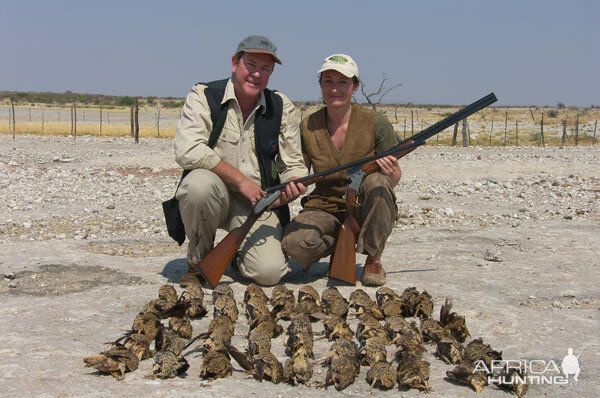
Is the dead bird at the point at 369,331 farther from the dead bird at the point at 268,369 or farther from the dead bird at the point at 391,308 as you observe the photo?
the dead bird at the point at 268,369

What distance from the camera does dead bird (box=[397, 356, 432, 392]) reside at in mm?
3787

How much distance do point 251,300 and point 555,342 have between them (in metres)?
2.24

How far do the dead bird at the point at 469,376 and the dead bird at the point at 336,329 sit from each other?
912 millimetres

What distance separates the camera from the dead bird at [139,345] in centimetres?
412

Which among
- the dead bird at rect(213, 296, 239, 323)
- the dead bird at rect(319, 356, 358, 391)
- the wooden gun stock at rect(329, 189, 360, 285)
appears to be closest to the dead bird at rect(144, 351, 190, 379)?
the dead bird at rect(319, 356, 358, 391)

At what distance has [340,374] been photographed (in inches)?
150

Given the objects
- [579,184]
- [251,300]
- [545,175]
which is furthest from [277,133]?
[545,175]

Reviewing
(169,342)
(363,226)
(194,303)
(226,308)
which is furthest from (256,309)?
(363,226)

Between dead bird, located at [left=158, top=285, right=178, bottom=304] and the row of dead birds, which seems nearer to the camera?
the row of dead birds

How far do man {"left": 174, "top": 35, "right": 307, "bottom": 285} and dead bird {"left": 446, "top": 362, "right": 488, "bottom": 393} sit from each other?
2.39 metres

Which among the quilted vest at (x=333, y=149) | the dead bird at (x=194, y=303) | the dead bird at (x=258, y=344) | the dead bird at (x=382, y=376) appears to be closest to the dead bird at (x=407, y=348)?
the dead bird at (x=382, y=376)

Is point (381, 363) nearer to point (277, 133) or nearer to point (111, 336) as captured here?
point (111, 336)

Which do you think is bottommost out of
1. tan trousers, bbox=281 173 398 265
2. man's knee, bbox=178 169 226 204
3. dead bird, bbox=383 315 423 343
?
dead bird, bbox=383 315 423 343

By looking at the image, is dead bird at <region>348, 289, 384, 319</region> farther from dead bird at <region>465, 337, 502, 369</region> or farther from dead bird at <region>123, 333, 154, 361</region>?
dead bird at <region>123, 333, 154, 361</region>
